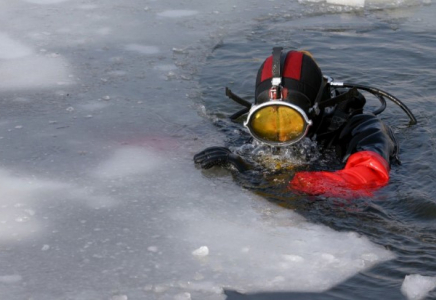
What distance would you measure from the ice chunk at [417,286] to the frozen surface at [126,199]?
0.72ft

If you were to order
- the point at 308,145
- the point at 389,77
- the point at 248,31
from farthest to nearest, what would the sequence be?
the point at 248,31
the point at 389,77
the point at 308,145

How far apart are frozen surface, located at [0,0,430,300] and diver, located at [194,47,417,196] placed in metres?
0.28

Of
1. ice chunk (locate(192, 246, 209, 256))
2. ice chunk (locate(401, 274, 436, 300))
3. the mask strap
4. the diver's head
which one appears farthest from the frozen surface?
the mask strap

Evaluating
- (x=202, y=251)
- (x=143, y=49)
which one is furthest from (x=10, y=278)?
(x=143, y=49)

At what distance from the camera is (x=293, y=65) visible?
3879mm

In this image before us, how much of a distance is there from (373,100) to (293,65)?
62.3 inches

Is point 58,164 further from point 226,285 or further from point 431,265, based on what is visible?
point 431,265

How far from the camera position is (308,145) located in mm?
3998

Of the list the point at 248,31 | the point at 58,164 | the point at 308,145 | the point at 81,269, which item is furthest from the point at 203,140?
the point at 248,31

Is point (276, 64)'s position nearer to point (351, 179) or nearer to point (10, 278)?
point (351, 179)

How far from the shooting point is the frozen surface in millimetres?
2783

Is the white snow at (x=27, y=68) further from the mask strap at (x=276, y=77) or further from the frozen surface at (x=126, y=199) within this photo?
the mask strap at (x=276, y=77)

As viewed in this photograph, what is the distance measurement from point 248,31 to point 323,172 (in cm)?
312

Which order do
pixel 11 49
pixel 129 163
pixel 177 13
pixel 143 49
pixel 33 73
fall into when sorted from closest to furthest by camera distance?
1. pixel 129 163
2. pixel 33 73
3. pixel 11 49
4. pixel 143 49
5. pixel 177 13
